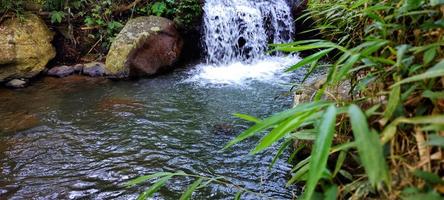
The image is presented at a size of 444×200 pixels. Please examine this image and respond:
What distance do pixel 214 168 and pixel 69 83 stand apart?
413cm

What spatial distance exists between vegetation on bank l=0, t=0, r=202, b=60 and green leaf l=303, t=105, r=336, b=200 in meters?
6.89

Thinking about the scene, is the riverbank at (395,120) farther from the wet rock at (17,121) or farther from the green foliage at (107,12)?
the green foliage at (107,12)

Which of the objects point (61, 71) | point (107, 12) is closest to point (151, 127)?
point (61, 71)

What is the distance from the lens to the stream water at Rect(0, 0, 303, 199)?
3176 mm

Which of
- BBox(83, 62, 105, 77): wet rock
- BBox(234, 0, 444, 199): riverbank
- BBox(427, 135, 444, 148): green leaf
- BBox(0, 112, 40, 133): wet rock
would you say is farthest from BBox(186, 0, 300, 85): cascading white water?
BBox(427, 135, 444, 148): green leaf

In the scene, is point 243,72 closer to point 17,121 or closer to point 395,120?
point 17,121

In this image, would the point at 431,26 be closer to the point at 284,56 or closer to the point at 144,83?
the point at 144,83

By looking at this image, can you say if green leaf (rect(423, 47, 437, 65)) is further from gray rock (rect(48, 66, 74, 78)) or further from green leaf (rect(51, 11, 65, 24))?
green leaf (rect(51, 11, 65, 24))

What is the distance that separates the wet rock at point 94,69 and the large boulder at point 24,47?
2.63 ft

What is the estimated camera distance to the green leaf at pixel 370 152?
0.82m

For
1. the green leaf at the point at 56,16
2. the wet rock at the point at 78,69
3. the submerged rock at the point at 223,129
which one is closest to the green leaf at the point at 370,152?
the submerged rock at the point at 223,129

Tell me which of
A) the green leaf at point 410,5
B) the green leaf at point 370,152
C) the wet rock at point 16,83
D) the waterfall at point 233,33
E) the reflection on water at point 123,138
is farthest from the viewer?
the waterfall at point 233,33

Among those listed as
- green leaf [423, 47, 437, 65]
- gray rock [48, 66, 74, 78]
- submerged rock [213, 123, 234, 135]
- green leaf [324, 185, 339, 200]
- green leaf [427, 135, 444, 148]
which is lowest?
submerged rock [213, 123, 234, 135]

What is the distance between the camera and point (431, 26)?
43.9 inches
